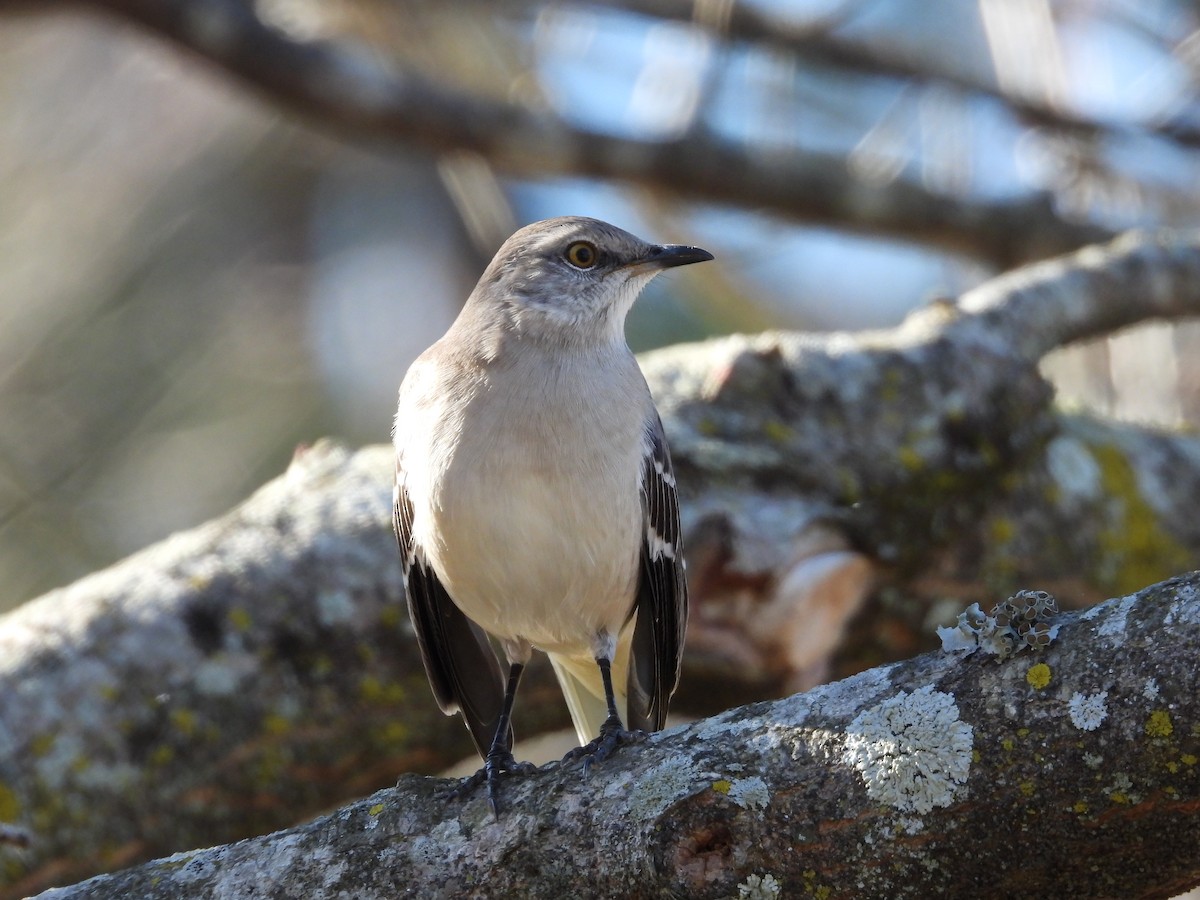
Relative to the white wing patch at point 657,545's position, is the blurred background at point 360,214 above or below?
above

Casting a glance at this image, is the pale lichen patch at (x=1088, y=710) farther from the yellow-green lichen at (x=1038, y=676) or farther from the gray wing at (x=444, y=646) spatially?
the gray wing at (x=444, y=646)

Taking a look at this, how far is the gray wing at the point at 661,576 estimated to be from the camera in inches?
157

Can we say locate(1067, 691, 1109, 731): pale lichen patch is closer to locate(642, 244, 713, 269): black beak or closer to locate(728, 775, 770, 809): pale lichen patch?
locate(728, 775, 770, 809): pale lichen patch

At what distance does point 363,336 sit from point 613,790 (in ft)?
28.1

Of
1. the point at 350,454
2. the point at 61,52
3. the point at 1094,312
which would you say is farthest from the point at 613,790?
the point at 61,52

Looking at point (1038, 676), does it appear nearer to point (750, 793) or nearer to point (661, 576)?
point (750, 793)

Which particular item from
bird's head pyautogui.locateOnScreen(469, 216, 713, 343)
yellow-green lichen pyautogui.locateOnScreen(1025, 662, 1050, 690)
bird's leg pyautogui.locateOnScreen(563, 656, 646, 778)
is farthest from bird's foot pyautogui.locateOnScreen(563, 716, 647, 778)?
bird's head pyautogui.locateOnScreen(469, 216, 713, 343)

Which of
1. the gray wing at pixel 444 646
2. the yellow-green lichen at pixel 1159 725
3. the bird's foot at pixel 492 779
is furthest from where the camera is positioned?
the gray wing at pixel 444 646

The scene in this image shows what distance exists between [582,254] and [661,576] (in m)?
1.22

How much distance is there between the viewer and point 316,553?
434cm

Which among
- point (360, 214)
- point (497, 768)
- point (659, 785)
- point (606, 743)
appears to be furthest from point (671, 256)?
point (360, 214)

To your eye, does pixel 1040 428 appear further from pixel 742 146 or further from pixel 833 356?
pixel 742 146

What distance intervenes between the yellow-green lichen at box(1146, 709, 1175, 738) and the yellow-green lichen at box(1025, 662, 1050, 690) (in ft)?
0.60

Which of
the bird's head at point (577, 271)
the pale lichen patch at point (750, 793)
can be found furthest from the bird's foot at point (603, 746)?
the bird's head at point (577, 271)
